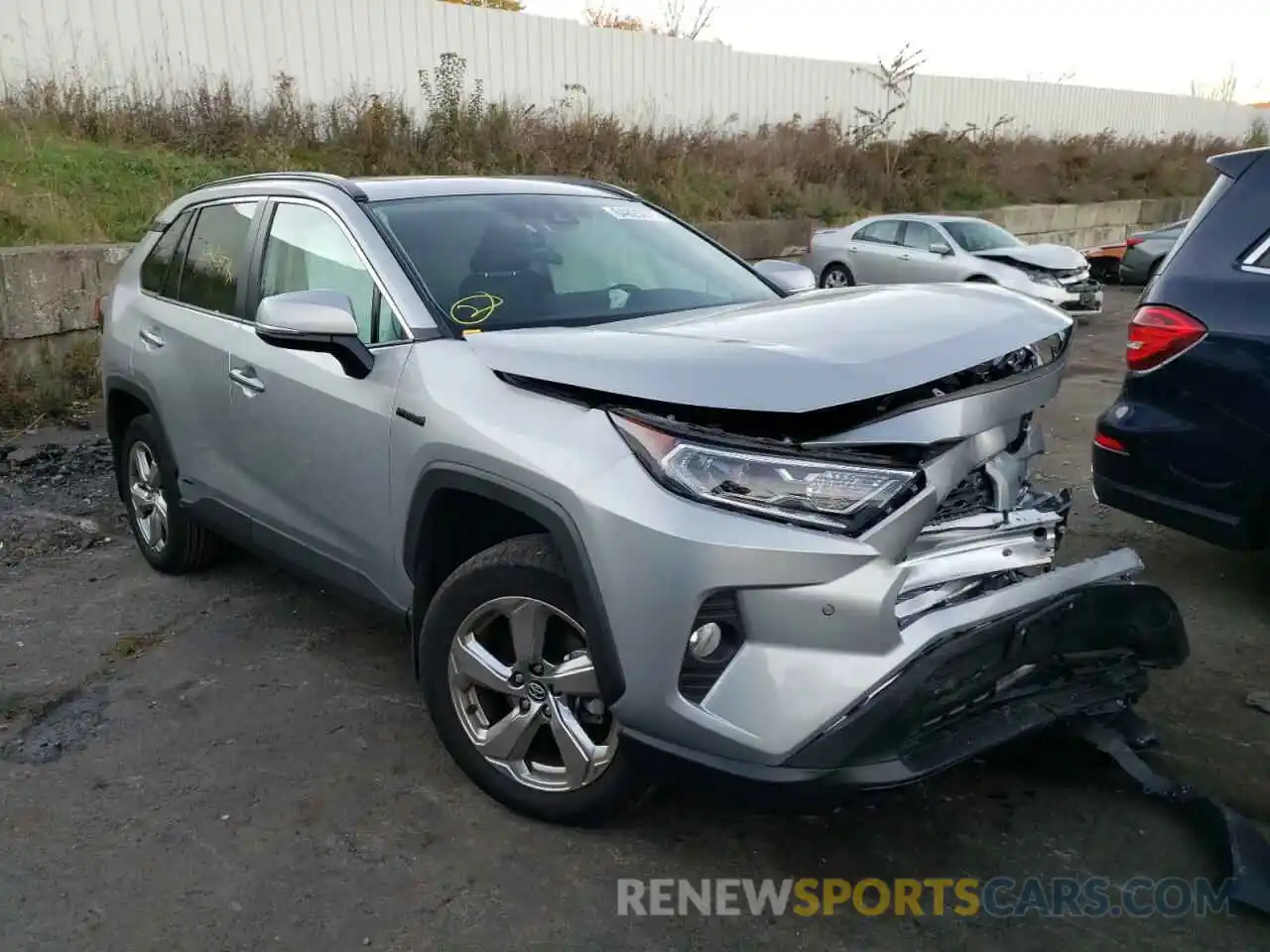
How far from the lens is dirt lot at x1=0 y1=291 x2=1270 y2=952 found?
261 centimetres

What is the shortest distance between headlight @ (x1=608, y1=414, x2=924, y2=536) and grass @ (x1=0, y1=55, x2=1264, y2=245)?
25.4 feet

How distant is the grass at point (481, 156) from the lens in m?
9.64

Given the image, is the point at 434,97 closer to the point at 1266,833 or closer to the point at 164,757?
the point at 164,757

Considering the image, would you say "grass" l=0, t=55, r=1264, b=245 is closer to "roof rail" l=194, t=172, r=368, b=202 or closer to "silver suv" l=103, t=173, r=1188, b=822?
"roof rail" l=194, t=172, r=368, b=202

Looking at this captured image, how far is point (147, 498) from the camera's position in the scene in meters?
5.03

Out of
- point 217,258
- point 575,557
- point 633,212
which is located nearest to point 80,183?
point 217,258

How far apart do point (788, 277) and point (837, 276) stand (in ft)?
38.0

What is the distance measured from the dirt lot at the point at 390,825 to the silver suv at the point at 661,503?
28cm

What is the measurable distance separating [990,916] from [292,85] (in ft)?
43.2

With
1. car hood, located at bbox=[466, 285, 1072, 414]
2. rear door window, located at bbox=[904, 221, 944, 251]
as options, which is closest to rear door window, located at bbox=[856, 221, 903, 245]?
rear door window, located at bbox=[904, 221, 944, 251]

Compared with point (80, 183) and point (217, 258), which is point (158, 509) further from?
point (80, 183)

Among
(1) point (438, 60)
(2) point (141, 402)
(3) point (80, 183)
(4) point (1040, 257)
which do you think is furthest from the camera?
(1) point (438, 60)

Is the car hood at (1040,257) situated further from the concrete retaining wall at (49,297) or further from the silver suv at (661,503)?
the silver suv at (661,503)

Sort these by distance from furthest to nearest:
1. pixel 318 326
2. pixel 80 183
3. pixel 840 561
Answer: pixel 80 183
pixel 318 326
pixel 840 561
